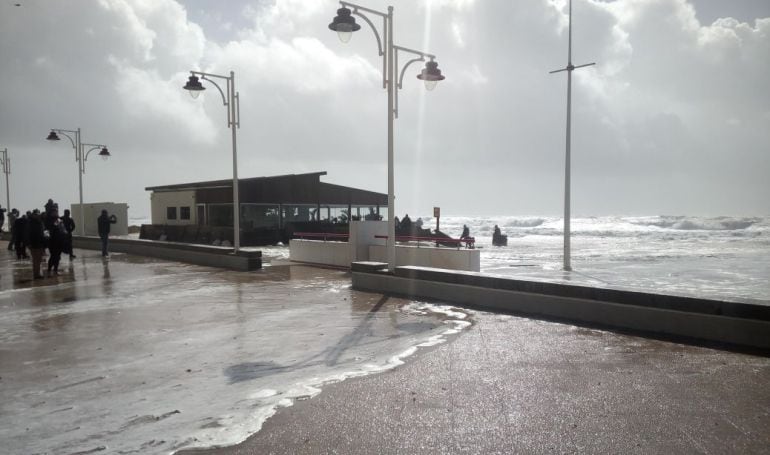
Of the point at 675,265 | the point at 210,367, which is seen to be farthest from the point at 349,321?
the point at 675,265

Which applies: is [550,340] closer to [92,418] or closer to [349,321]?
[349,321]

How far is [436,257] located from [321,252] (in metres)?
4.50

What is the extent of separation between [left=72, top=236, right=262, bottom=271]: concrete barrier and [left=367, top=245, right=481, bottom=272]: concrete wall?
3.59m

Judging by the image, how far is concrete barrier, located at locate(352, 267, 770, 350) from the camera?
21.2 feet

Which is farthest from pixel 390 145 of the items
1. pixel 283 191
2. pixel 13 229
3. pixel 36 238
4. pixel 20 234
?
pixel 283 191

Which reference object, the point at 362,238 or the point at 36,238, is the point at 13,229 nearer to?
the point at 36,238

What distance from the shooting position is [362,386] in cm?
521

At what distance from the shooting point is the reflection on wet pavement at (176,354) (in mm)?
4328

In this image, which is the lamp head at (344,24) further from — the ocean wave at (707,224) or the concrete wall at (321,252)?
the ocean wave at (707,224)

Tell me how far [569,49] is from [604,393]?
17.6 m

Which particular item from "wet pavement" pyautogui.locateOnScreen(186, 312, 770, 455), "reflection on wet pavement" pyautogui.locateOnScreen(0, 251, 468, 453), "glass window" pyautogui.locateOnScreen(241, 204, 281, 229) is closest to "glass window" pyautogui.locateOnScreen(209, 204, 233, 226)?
"glass window" pyautogui.locateOnScreen(241, 204, 281, 229)

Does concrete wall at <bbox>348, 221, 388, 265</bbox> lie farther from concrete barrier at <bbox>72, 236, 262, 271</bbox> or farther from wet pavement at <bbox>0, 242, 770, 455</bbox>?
wet pavement at <bbox>0, 242, 770, 455</bbox>

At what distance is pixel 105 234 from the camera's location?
20.4 metres

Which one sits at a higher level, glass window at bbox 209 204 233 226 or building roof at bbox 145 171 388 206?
building roof at bbox 145 171 388 206
